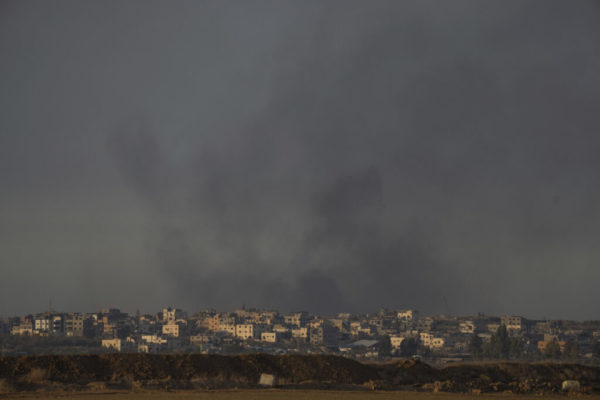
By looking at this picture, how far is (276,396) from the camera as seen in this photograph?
5734 cm

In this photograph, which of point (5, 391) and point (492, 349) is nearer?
point (5, 391)

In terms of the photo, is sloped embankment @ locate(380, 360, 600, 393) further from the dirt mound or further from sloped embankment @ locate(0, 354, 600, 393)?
the dirt mound

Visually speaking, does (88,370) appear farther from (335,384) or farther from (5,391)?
(335,384)

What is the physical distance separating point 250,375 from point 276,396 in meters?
18.5

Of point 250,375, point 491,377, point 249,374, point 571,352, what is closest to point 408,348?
point 571,352

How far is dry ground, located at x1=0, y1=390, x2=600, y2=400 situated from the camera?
5519cm

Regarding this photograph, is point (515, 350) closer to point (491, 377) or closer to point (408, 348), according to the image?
point (408, 348)

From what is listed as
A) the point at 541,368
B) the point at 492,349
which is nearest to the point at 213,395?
the point at 541,368

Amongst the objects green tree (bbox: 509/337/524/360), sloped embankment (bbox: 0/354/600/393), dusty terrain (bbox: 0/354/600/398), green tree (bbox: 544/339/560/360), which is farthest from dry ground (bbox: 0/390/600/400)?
green tree (bbox: 544/339/560/360)

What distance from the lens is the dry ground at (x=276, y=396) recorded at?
2173 inches

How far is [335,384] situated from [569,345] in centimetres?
12504

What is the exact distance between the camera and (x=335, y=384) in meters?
70.1

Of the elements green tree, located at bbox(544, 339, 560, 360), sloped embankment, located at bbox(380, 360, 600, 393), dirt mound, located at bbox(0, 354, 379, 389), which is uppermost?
dirt mound, located at bbox(0, 354, 379, 389)

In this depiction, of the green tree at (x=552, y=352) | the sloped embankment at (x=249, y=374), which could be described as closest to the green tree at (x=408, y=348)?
the green tree at (x=552, y=352)
